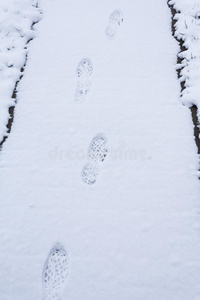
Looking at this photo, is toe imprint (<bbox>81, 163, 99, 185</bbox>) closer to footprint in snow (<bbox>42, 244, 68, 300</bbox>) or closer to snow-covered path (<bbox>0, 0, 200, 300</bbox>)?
snow-covered path (<bbox>0, 0, 200, 300</bbox>)

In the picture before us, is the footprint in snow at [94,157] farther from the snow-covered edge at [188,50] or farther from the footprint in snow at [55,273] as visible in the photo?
the snow-covered edge at [188,50]

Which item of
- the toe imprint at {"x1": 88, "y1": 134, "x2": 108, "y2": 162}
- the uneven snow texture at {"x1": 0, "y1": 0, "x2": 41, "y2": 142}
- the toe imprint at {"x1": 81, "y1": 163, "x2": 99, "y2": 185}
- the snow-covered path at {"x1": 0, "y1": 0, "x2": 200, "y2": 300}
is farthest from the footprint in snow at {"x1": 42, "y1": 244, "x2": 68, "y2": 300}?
the uneven snow texture at {"x1": 0, "y1": 0, "x2": 41, "y2": 142}

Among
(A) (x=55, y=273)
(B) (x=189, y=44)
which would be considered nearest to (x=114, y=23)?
(B) (x=189, y=44)

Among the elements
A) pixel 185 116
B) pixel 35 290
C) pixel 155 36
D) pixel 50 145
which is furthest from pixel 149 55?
pixel 35 290

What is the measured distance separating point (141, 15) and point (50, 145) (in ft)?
5.24

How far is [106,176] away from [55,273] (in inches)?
24.7

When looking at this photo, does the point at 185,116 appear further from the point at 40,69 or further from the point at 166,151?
the point at 40,69

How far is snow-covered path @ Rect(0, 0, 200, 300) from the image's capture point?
1.39 m

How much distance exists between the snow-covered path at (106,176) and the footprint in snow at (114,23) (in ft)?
0.26

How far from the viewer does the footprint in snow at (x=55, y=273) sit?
1363mm

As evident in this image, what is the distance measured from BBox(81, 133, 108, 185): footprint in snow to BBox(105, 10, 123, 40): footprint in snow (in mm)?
1094

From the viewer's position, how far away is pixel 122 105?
194 centimetres

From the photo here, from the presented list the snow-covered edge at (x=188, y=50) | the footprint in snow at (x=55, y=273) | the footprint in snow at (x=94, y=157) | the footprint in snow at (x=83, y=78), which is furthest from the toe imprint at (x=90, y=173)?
the snow-covered edge at (x=188, y=50)

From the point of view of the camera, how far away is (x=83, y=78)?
2.12m
